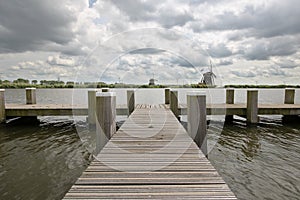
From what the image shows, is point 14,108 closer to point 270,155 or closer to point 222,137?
point 222,137

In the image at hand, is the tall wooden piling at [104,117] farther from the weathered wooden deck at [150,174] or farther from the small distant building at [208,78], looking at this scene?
the small distant building at [208,78]

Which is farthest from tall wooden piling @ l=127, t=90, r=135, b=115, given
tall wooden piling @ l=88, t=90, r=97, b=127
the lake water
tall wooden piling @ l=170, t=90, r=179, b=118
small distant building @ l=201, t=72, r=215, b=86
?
small distant building @ l=201, t=72, r=215, b=86

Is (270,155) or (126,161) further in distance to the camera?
(270,155)

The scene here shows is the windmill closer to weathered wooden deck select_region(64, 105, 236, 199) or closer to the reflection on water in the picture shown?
the reflection on water

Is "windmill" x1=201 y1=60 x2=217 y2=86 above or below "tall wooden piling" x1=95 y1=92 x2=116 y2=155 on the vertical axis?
above

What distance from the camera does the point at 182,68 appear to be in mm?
7641

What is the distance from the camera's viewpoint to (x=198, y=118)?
4.76 metres

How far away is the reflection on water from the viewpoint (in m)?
4.25

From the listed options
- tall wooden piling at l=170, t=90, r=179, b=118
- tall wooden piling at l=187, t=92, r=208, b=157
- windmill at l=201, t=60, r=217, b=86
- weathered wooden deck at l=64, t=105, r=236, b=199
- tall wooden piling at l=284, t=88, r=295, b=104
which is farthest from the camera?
tall wooden piling at l=284, t=88, r=295, b=104

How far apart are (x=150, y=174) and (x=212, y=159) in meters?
3.54

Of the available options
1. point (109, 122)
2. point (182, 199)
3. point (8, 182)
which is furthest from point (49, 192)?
point (182, 199)

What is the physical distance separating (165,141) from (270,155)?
11.2ft

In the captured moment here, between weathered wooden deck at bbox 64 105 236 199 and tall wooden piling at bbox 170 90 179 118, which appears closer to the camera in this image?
weathered wooden deck at bbox 64 105 236 199

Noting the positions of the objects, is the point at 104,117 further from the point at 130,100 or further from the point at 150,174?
the point at 130,100
